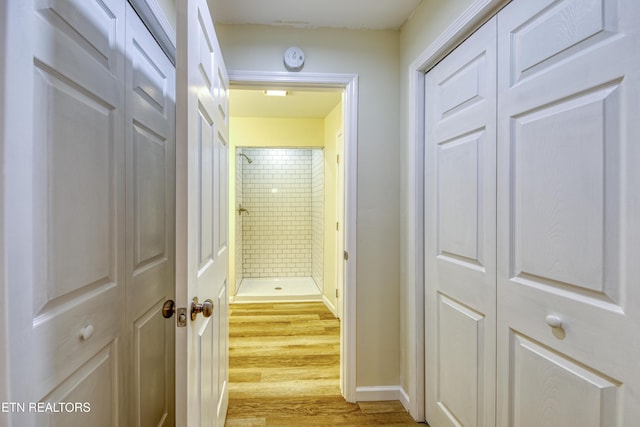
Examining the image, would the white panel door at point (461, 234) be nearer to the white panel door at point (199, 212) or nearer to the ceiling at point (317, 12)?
the ceiling at point (317, 12)

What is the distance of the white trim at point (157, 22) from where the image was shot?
1.15 m

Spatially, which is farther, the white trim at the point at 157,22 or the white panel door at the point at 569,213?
the white trim at the point at 157,22

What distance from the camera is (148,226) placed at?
1.28 metres

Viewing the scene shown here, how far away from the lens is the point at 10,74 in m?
0.59

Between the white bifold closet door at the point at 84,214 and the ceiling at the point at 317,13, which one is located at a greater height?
the ceiling at the point at 317,13

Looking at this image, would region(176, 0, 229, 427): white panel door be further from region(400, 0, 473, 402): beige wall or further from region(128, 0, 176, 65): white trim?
region(400, 0, 473, 402): beige wall

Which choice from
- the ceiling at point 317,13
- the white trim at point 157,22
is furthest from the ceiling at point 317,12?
the white trim at point 157,22

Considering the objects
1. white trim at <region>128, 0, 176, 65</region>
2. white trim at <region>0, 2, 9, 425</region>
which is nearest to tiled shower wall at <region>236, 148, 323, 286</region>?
white trim at <region>128, 0, 176, 65</region>

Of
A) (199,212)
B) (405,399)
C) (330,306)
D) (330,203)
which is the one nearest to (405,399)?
(405,399)

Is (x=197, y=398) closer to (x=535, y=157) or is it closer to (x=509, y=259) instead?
(x=509, y=259)

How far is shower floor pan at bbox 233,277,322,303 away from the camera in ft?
13.1

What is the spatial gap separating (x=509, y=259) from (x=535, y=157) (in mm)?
366

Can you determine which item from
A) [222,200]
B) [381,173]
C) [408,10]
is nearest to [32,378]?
[222,200]

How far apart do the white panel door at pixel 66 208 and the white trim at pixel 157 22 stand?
150 millimetres
